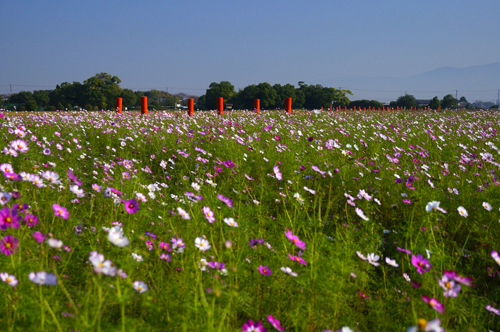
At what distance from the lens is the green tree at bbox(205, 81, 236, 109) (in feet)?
153

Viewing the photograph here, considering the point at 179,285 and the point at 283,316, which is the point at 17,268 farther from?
the point at 283,316

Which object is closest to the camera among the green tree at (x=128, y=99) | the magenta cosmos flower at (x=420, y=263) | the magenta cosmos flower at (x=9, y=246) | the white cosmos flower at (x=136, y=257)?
Result: the magenta cosmos flower at (x=9, y=246)

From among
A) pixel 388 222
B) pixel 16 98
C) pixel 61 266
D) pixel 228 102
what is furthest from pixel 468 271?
pixel 16 98

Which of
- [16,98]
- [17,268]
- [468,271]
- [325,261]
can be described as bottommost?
[468,271]

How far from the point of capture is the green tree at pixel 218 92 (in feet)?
153

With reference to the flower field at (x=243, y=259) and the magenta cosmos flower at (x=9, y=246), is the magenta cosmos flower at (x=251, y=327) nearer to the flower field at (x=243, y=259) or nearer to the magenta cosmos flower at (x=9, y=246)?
the flower field at (x=243, y=259)

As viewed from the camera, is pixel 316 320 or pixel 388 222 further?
pixel 388 222

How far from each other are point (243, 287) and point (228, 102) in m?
45.1

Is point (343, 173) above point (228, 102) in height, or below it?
below

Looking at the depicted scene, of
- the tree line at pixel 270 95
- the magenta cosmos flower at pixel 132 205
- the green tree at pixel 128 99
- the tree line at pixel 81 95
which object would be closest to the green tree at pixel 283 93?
the tree line at pixel 270 95

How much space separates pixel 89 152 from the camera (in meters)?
4.63

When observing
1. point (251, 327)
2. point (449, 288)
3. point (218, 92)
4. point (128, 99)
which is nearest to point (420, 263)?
point (449, 288)

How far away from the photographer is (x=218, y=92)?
47.2 meters

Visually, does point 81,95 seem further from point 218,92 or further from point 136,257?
point 136,257
